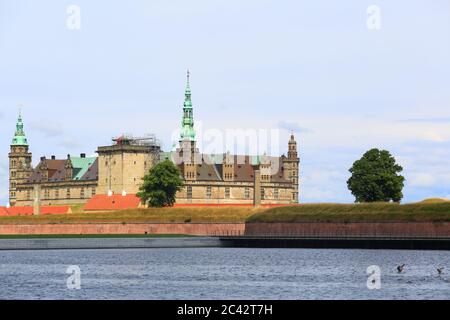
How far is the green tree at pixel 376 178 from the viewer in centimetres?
12862

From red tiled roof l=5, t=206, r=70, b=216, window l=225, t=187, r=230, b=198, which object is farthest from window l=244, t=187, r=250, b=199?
red tiled roof l=5, t=206, r=70, b=216

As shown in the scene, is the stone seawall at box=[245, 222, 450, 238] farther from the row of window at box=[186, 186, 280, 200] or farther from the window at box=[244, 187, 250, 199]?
the window at box=[244, 187, 250, 199]

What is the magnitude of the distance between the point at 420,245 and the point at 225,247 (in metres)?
28.8

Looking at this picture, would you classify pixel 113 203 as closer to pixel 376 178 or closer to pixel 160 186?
pixel 160 186

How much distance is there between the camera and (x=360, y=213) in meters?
115

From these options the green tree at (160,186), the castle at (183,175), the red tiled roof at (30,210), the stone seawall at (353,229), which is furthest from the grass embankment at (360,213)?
the castle at (183,175)

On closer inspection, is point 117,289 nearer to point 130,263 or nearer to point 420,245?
point 130,263

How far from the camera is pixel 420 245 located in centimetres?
9625

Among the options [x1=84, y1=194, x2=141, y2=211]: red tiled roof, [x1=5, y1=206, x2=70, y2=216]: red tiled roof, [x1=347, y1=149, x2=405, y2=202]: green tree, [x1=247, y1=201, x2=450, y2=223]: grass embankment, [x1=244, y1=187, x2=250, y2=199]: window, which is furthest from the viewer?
[x1=244, y1=187, x2=250, y2=199]: window

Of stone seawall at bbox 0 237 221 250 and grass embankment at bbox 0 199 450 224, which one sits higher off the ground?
grass embankment at bbox 0 199 450 224

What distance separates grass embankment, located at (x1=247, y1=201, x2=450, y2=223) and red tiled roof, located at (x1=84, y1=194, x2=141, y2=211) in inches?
1368

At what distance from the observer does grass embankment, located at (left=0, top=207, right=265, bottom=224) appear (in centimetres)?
13188

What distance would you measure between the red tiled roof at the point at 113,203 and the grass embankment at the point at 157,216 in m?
19.4
